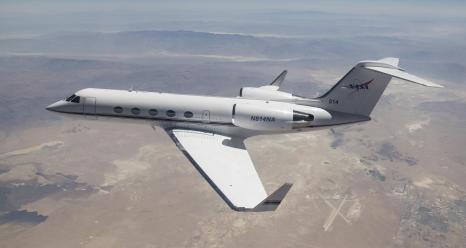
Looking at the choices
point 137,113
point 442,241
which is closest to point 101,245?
point 137,113

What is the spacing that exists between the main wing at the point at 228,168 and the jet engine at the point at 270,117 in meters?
2.04

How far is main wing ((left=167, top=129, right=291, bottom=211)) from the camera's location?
20.4 metres

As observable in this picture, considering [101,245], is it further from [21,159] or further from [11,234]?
[21,159]

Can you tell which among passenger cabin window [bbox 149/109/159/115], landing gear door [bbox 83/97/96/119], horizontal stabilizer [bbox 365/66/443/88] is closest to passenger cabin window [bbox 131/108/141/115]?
passenger cabin window [bbox 149/109/159/115]

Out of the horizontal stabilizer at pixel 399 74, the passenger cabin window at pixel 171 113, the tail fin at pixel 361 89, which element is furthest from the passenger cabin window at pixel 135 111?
the horizontal stabilizer at pixel 399 74

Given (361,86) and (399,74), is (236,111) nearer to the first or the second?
(361,86)

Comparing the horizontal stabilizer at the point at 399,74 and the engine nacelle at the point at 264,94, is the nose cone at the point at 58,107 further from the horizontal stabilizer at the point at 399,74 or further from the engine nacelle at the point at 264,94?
the horizontal stabilizer at the point at 399,74

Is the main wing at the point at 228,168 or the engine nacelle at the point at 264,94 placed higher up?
the engine nacelle at the point at 264,94

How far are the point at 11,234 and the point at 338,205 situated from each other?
298 feet

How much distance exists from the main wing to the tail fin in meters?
9.82

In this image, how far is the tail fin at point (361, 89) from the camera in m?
30.1

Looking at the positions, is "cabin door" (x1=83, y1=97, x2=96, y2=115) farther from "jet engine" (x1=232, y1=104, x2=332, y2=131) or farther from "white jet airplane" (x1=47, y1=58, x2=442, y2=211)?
"jet engine" (x1=232, y1=104, x2=332, y2=131)

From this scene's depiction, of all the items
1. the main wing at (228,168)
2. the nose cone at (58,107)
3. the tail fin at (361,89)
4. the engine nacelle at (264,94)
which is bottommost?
the main wing at (228,168)

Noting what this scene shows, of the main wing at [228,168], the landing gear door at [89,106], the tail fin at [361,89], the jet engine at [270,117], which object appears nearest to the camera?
the main wing at [228,168]
